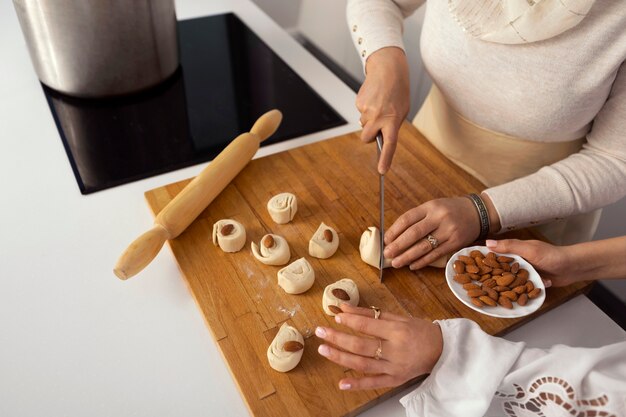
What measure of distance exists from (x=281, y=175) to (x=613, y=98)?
609 millimetres

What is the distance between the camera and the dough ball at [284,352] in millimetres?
692

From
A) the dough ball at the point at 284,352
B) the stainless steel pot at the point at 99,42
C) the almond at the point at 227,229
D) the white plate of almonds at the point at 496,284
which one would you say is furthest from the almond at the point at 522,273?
the stainless steel pot at the point at 99,42

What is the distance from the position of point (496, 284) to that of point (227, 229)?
0.44m

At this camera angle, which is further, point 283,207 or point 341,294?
point 283,207

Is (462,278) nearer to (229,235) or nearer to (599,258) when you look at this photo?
(599,258)

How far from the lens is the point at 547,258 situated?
2.59ft

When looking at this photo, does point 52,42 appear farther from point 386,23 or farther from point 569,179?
point 569,179

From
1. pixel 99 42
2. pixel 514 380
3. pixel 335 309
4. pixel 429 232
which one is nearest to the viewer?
pixel 514 380

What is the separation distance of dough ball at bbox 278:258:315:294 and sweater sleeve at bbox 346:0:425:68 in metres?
0.50

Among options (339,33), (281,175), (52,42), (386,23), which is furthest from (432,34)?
(339,33)

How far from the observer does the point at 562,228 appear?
44.5 inches

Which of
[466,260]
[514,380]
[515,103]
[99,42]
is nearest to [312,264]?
[466,260]

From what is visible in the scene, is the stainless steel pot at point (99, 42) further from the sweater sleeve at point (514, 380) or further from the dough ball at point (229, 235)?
the sweater sleeve at point (514, 380)

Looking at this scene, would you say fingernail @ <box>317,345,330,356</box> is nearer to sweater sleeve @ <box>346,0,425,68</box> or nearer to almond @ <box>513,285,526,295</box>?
almond @ <box>513,285,526,295</box>
